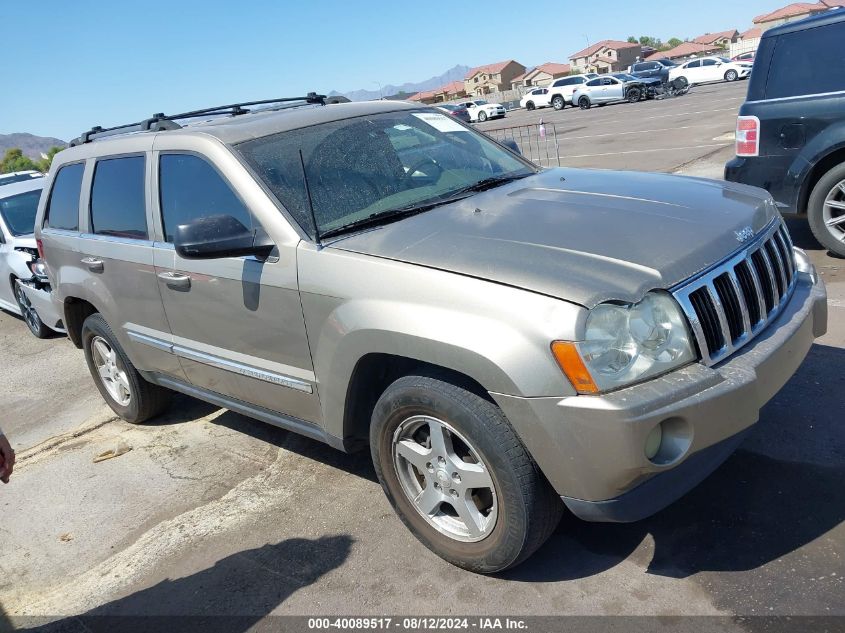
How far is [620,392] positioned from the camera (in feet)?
8.27

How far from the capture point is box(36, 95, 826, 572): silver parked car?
2.57m

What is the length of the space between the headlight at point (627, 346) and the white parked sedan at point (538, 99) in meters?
45.4

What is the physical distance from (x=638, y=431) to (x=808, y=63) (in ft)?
16.6

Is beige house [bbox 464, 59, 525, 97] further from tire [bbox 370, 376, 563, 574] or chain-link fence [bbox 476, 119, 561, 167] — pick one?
tire [bbox 370, 376, 563, 574]

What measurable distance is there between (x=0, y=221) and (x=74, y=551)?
6158 millimetres

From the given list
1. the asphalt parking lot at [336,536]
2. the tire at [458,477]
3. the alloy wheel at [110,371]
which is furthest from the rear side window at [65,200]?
the tire at [458,477]

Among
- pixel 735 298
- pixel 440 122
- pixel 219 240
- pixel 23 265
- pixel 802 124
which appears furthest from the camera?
pixel 23 265

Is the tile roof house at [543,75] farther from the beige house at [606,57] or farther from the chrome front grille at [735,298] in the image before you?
the chrome front grille at [735,298]

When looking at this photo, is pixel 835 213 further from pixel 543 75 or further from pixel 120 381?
pixel 543 75

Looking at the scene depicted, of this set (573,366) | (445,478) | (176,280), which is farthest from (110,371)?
(573,366)

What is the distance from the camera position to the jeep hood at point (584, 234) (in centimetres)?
266

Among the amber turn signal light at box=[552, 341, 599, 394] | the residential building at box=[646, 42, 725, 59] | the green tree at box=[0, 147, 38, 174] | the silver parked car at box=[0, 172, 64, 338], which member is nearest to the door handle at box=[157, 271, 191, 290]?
the amber turn signal light at box=[552, 341, 599, 394]

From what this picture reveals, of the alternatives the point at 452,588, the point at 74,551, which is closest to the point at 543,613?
the point at 452,588

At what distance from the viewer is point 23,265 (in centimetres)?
812
